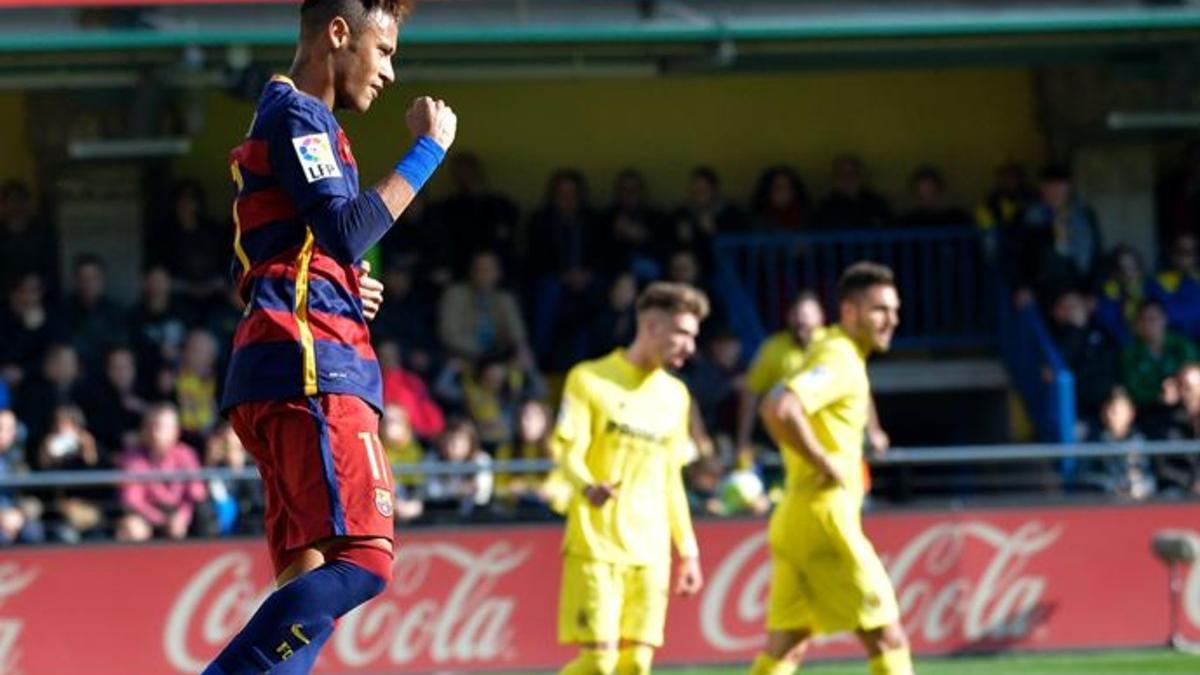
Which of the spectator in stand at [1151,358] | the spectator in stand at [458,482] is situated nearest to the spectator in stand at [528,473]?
the spectator in stand at [458,482]

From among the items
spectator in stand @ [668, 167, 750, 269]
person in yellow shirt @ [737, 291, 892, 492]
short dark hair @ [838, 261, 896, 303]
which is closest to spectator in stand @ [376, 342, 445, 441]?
person in yellow shirt @ [737, 291, 892, 492]

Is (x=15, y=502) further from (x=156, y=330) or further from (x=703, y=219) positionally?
(x=703, y=219)

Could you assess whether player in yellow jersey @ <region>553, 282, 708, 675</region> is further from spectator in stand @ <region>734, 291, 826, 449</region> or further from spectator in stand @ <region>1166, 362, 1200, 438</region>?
spectator in stand @ <region>1166, 362, 1200, 438</region>

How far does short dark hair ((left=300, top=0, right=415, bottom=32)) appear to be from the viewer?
22.0 feet

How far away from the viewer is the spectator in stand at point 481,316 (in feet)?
57.9

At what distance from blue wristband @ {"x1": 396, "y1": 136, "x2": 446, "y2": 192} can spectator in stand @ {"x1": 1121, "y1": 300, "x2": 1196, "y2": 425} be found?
1195cm

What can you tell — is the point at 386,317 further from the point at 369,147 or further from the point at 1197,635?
the point at 1197,635

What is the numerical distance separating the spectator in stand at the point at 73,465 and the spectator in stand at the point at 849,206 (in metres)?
6.03

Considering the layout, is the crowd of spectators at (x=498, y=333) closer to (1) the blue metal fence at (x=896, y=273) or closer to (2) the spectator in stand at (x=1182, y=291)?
Answer: (2) the spectator in stand at (x=1182, y=291)

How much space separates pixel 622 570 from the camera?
11148mm

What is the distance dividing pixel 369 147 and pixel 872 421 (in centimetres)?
640

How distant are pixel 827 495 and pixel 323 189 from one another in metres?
4.92

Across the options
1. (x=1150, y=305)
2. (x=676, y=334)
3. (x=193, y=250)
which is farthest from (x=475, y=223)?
(x=676, y=334)

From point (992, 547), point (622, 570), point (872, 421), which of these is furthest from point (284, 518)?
point (992, 547)
